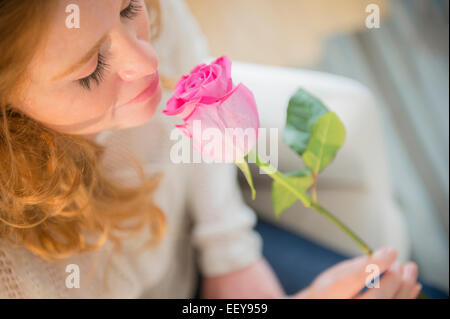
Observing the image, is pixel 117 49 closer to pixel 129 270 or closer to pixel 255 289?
pixel 129 270

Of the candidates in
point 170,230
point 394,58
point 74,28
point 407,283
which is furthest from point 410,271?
point 394,58

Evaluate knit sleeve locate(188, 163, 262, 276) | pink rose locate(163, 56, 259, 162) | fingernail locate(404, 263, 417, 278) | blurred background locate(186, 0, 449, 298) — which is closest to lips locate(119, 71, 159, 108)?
pink rose locate(163, 56, 259, 162)

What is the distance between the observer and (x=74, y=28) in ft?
1.14

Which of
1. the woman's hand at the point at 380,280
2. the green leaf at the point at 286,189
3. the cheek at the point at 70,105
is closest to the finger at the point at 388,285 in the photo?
the woman's hand at the point at 380,280

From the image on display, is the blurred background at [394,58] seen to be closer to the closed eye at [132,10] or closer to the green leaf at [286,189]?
the green leaf at [286,189]

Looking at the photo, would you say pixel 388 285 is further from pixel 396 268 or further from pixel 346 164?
pixel 346 164

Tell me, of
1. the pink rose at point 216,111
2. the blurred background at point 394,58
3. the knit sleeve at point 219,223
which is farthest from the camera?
the blurred background at point 394,58

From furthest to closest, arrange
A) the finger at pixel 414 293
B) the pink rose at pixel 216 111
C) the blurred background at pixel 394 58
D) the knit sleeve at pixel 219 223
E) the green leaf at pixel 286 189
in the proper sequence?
the blurred background at pixel 394 58
the knit sleeve at pixel 219 223
the finger at pixel 414 293
the green leaf at pixel 286 189
the pink rose at pixel 216 111

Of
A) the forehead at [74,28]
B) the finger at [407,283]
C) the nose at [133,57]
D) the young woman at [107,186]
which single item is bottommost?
the finger at [407,283]

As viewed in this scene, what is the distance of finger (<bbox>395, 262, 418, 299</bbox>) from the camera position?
51 centimetres

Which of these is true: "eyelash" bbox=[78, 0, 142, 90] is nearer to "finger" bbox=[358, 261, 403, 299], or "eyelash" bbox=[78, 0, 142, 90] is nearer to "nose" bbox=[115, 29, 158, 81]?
"nose" bbox=[115, 29, 158, 81]

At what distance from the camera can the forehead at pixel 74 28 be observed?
347mm

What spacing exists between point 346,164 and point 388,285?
0.30m
